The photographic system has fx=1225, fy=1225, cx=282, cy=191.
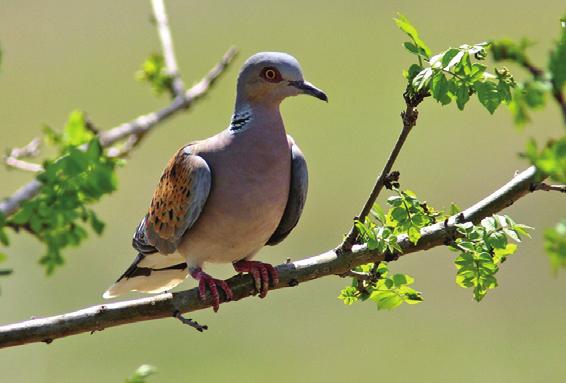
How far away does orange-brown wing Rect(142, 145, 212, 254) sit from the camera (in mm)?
4359

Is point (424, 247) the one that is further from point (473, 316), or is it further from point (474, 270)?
point (473, 316)

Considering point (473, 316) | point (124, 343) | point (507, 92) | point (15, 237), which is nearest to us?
point (507, 92)

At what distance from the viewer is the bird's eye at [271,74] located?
4355mm

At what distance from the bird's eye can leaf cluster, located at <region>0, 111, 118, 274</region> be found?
199 cm

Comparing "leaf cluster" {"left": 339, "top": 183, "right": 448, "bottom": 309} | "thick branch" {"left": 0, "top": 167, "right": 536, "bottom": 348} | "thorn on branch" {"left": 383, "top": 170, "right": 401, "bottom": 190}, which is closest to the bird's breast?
"thick branch" {"left": 0, "top": 167, "right": 536, "bottom": 348}

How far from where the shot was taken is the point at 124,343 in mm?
15727

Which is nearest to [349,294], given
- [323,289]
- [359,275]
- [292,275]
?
[359,275]

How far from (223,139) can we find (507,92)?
170 centimetres

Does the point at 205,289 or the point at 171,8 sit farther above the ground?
the point at 171,8

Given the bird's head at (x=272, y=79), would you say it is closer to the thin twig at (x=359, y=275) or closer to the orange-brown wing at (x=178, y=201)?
the orange-brown wing at (x=178, y=201)

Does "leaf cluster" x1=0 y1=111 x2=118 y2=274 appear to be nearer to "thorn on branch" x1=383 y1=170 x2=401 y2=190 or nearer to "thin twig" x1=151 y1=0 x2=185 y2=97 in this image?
"thorn on branch" x1=383 y1=170 x2=401 y2=190

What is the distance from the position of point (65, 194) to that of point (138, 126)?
34.8 inches

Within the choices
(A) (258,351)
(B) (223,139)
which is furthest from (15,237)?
(B) (223,139)

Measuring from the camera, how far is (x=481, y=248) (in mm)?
3049
